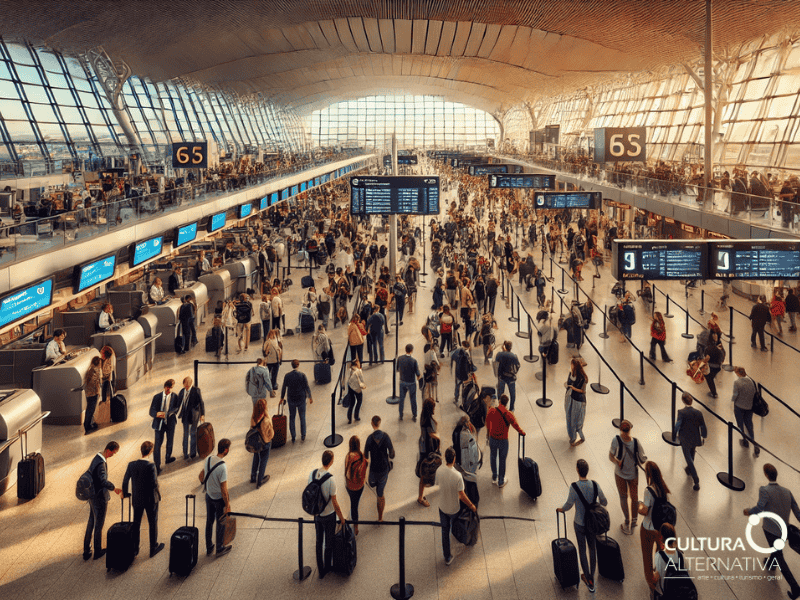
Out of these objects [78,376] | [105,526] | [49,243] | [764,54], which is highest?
[764,54]

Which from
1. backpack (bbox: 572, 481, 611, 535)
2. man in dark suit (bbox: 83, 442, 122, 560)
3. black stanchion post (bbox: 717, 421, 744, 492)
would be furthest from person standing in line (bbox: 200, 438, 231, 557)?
black stanchion post (bbox: 717, 421, 744, 492)

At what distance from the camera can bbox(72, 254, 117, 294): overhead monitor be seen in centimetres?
1126

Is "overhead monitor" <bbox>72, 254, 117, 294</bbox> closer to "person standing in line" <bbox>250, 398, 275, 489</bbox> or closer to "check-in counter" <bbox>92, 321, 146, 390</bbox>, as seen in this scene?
"check-in counter" <bbox>92, 321, 146, 390</bbox>

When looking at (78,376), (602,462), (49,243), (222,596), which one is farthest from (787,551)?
(49,243)

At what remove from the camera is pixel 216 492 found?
246 inches

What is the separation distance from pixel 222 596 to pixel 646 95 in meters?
48.6

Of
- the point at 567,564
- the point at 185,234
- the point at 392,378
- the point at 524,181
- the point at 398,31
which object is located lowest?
the point at 392,378

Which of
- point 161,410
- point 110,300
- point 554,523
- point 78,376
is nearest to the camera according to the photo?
point 554,523

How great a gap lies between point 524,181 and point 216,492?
25.0 metres

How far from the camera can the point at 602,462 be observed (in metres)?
8.18

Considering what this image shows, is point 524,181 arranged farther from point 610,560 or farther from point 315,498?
point 315,498

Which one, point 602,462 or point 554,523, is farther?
point 602,462

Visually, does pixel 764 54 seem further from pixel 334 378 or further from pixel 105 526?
pixel 105 526

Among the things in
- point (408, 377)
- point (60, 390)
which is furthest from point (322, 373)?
point (60, 390)
